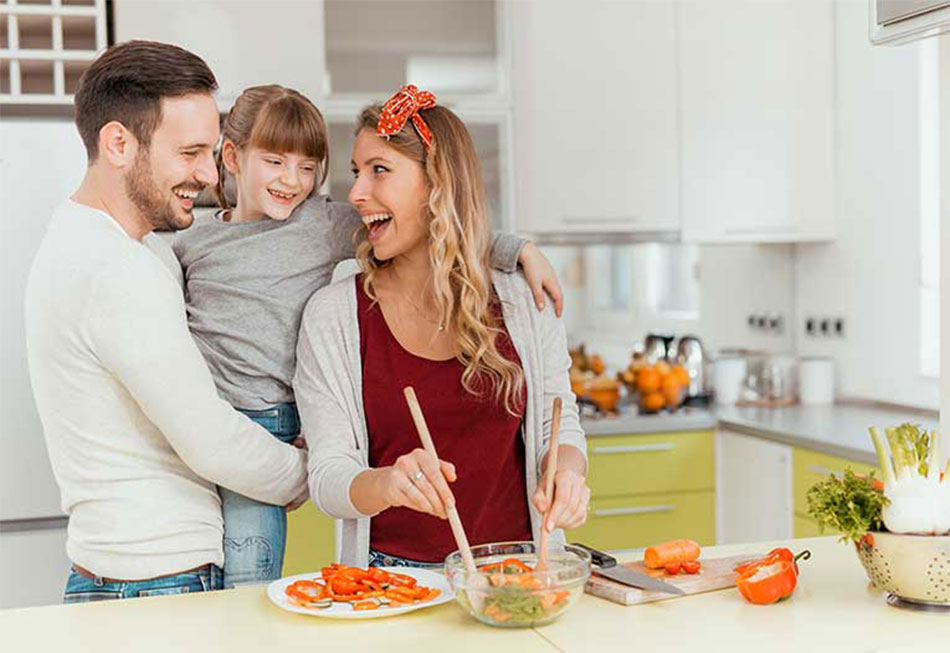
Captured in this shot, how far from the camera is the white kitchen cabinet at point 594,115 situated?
3.98 metres

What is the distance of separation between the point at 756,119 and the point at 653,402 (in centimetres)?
107

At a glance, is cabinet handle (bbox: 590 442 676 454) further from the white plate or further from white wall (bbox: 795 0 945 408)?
the white plate

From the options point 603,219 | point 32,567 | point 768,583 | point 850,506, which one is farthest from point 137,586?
point 603,219

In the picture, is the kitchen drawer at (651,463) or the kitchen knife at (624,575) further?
the kitchen drawer at (651,463)

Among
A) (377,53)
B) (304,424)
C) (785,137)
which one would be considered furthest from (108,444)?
(785,137)

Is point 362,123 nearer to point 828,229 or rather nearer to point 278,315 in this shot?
point 278,315

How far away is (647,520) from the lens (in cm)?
388

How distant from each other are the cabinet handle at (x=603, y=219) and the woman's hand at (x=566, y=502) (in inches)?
88.3

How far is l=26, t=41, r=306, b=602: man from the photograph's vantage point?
1.79m

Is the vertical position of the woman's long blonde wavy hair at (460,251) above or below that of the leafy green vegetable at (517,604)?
above

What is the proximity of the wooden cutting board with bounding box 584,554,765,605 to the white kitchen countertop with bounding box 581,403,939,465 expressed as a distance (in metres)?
1.67

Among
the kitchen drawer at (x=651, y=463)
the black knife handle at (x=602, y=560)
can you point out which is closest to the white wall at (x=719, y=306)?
the kitchen drawer at (x=651, y=463)

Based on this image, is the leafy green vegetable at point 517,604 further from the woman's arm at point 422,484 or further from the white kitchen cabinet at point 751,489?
the white kitchen cabinet at point 751,489

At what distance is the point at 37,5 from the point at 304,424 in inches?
74.8
